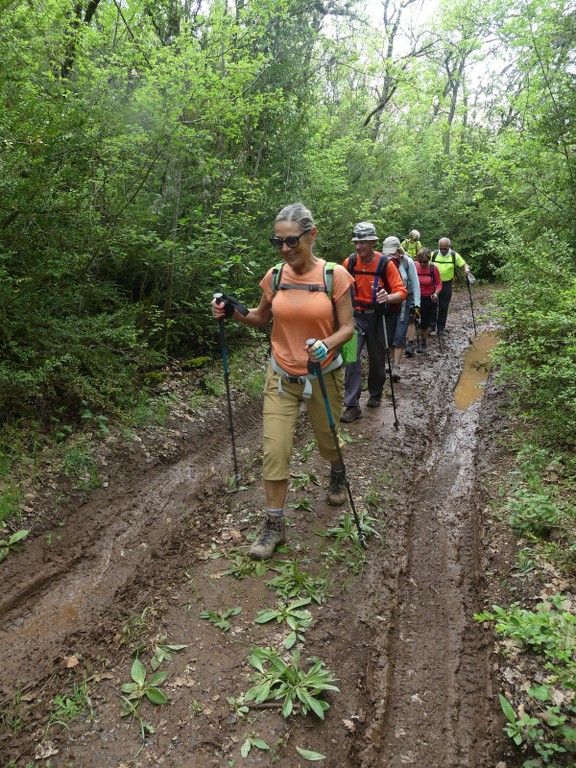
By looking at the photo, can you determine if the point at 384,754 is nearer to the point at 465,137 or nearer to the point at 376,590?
the point at 376,590

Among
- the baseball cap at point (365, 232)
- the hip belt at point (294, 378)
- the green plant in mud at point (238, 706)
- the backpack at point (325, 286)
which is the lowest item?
the green plant in mud at point (238, 706)

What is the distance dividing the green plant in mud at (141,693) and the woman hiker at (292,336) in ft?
4.14

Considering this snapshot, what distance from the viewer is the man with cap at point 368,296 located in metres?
6.55

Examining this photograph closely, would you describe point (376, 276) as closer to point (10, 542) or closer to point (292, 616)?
point (292, 616)

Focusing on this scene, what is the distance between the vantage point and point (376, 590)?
12.8 feet

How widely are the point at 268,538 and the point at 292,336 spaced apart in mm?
1771

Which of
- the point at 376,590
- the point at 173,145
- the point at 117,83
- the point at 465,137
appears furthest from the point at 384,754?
the point at 465,137

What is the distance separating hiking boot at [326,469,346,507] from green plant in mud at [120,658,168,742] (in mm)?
2314

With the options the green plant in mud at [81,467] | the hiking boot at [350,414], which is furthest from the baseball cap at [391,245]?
the green plant in mud at [81,467]

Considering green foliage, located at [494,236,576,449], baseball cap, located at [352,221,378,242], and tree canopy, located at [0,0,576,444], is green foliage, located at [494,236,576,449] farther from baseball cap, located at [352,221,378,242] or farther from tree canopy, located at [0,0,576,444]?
baseball cap, located at [352,221,378,242]

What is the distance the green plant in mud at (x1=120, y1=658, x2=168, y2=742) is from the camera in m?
2.81

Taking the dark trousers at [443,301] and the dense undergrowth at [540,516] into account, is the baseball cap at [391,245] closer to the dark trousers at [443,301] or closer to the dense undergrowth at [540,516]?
the dense undergrowth at [540,516]

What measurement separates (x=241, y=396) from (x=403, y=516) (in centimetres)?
337

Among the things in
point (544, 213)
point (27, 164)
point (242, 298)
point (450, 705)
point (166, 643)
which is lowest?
point (450, 705)
